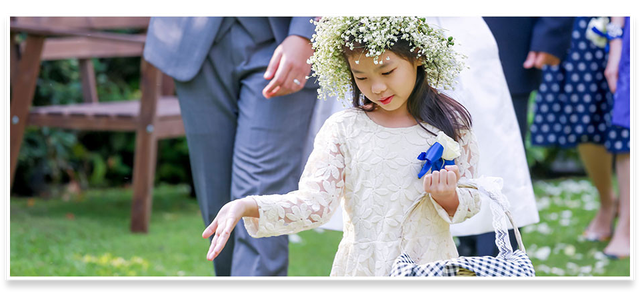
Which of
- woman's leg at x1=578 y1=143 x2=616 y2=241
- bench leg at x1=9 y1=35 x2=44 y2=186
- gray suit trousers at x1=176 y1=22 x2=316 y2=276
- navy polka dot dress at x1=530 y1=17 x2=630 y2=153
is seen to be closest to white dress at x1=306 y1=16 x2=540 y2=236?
gray suit trousers at x1=176 y1=22 x2=316 y2=276

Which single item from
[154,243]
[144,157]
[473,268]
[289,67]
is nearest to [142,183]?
[144,157]

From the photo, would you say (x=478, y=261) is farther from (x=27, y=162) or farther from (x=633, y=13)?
(x=27, y=162)

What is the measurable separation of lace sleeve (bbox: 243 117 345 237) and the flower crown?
12cm

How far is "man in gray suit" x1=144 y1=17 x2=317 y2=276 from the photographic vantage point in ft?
7.24

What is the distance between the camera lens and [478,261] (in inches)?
58.6

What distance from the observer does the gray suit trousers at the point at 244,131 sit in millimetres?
2207

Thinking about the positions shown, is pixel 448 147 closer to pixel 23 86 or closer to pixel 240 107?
pixel 240 107

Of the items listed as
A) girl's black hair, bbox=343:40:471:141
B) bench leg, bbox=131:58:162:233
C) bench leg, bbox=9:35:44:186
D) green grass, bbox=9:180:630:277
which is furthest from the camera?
bench leg, bbox=131:58:162:233

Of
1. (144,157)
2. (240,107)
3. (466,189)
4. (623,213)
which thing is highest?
(240,107)

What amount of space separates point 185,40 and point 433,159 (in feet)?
3.25

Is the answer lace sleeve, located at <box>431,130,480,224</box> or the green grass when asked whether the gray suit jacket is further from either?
the green grass

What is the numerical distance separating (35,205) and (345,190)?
11.5ft

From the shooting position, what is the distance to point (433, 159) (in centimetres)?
158

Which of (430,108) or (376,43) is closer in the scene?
(376,43)
